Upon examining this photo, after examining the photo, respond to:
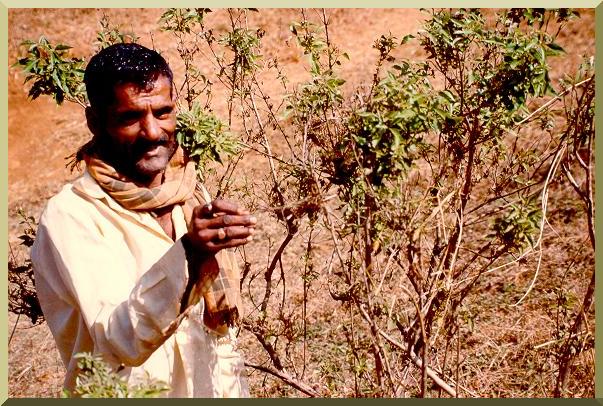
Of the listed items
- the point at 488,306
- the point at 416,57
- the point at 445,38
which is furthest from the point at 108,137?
the point at 416,57

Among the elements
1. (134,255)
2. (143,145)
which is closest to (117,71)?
(143,145)

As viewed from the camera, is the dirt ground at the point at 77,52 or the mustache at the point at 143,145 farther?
the dirt ground at the point at 77,52

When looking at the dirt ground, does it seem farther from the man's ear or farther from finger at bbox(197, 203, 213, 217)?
finger at bbox(197, 203, 213, 217)

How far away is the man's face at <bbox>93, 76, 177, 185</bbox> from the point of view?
220cm

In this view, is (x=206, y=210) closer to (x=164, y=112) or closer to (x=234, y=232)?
(x=234, y=232)

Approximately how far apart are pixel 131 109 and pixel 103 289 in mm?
554

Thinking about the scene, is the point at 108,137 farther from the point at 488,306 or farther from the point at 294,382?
the point at 488,306

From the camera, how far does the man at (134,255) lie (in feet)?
6.11

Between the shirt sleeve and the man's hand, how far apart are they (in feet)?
0.29

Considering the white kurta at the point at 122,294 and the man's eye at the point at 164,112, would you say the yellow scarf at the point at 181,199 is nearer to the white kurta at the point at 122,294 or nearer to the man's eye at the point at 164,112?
the white kurta at the point at 122,294

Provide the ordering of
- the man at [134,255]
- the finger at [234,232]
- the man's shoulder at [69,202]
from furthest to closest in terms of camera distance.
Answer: the man's shoulder at [69,202] < the man at [134,255] < the finger at [234,232]

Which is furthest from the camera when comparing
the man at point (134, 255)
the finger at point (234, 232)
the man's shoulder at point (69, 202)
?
the man's shoulder at point (69, 202)

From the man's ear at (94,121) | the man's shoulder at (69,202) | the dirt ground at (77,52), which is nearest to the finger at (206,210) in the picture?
the man's shoulder at (69,202)

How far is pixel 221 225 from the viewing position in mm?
1740
